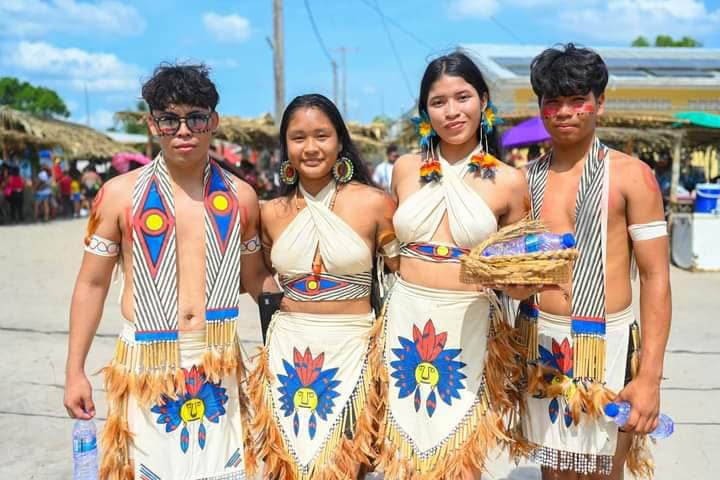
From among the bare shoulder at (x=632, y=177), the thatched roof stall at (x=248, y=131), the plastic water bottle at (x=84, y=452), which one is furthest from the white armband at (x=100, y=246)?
the thatched roof stall at (x=248, y=131)

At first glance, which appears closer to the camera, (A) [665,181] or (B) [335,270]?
(B) [335,270]

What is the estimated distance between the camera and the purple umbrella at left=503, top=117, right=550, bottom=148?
1184 cm

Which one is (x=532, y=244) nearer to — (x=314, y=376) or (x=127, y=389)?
(x=314, y=376)

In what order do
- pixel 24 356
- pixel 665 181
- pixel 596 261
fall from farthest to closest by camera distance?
pixel 665 181 < pixel 24 356 < pixel 596 261

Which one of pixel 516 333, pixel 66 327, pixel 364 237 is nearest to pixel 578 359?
pixel 516 333

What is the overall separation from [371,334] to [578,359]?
82cm

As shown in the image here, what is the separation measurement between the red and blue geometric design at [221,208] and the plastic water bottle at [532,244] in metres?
1.01

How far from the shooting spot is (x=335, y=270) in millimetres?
2717

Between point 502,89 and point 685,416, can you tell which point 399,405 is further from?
point 502,89

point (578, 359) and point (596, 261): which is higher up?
point (596, 261)

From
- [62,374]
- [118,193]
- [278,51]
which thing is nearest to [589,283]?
[118,193]

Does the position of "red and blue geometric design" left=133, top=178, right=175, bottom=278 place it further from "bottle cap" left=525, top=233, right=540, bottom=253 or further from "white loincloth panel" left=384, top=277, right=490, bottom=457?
"bottle cap" left=525, top=233, right=540, bottom=253

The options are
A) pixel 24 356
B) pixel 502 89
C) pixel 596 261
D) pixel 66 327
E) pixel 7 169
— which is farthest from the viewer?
pixel 502 89

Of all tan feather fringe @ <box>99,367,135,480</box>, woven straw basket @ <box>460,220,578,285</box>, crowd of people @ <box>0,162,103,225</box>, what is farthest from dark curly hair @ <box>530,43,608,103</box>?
crowd of people @ <box>0,162,103,225</box>
